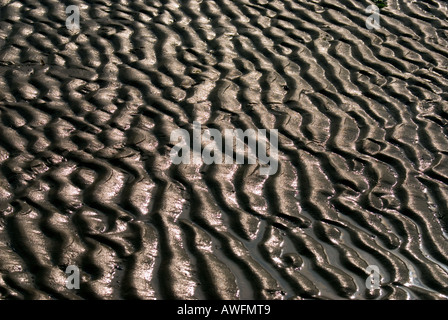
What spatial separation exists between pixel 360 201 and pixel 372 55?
2.87 metres

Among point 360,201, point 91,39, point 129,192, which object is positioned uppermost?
point 360,201

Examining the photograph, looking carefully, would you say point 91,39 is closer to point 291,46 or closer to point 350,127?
point 291,46

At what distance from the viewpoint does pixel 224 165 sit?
5.77 meters

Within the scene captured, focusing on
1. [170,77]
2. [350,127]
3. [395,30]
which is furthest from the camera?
[395,30]

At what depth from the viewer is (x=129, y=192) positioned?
5.31m

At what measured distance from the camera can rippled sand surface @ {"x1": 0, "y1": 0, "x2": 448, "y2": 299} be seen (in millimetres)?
4625

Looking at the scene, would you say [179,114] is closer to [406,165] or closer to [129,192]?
[129,192]

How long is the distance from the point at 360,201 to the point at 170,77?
8.21ft

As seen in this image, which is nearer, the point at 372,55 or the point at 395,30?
the point at 372,55

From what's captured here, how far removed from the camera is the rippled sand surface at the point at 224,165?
4625mm
